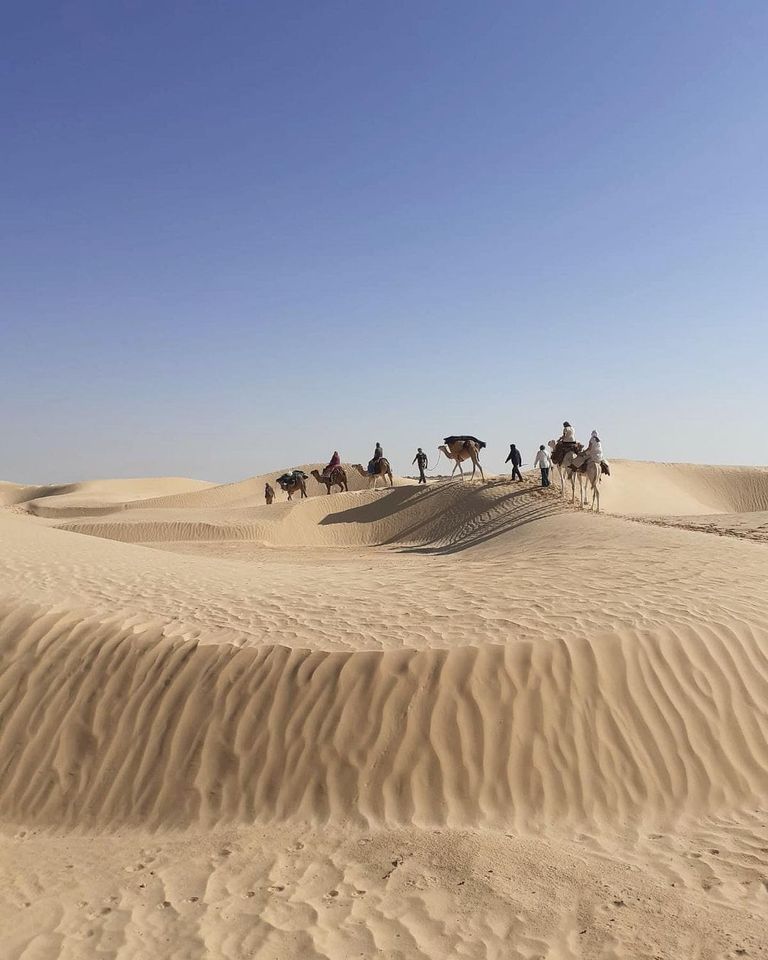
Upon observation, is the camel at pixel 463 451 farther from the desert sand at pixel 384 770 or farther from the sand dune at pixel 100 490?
the sand dune at pixel 100 490

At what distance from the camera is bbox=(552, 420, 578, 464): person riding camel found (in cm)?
1969

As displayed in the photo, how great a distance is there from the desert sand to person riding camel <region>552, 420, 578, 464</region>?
1135 cm

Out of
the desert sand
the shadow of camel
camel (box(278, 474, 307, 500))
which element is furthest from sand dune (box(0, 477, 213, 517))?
the desert sand

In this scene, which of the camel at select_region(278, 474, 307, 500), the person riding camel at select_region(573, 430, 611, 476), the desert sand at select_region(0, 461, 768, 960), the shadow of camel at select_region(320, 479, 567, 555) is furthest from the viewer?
the camel at select_region(278, 474, 307, 500)

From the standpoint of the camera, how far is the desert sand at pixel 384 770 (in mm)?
3934

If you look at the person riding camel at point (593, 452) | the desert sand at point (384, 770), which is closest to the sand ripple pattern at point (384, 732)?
the desert sand at point (384, 770)

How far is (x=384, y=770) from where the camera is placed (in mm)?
5227

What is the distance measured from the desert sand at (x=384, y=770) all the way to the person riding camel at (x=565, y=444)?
11.4 m

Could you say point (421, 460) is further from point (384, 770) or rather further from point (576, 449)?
point (384, 770)

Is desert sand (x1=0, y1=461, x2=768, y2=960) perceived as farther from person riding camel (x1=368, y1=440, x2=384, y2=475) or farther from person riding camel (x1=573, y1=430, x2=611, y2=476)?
person riding camel (x1=368, y1=440, x2=384, y2=475)

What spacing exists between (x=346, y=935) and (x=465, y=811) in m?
1.40

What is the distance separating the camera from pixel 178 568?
1069 centimetres

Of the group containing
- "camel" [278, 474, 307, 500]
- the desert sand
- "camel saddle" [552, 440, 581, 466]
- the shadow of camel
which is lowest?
the desert sand

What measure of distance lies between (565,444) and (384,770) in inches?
628
